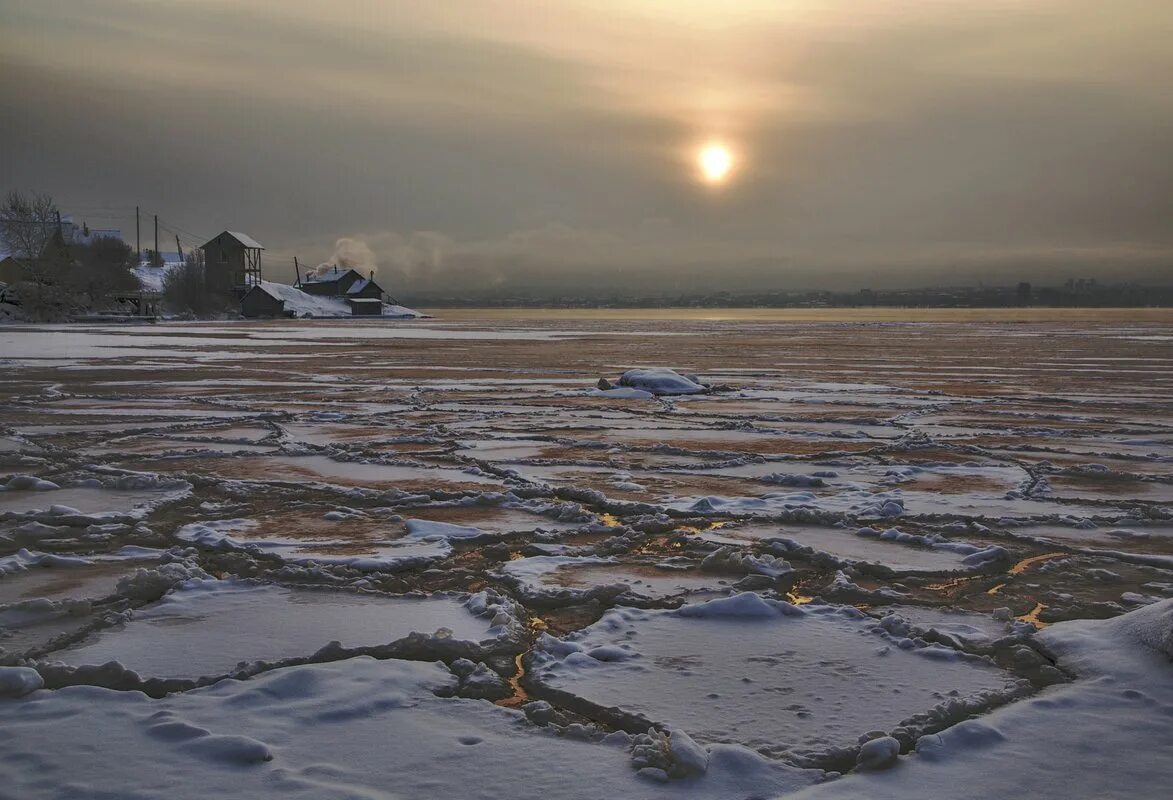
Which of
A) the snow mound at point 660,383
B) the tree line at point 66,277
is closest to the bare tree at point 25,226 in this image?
the tree line at point 66,277

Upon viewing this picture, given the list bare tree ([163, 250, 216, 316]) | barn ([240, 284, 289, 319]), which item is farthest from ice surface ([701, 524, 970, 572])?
barn ([240, 284, 289, 319])

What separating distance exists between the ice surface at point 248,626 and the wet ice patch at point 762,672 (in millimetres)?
504

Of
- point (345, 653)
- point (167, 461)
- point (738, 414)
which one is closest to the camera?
point (345, 653)

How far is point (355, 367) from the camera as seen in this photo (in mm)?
16828

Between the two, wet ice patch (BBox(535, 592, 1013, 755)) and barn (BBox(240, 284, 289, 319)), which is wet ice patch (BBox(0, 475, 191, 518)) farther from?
barn (BBox(240, 284, 289, 319))

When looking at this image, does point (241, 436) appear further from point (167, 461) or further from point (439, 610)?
point (439, 610)

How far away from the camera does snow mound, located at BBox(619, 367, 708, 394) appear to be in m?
12.0

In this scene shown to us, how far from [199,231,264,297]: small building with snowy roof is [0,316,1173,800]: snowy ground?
66.9 metres

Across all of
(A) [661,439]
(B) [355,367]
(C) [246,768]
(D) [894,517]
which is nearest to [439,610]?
(C) [246,768]

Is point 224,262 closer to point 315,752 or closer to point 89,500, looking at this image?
point 89,500

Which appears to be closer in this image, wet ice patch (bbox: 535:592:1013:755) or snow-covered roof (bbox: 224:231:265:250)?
wet ice patch (bbox: 535:592:1013:755)

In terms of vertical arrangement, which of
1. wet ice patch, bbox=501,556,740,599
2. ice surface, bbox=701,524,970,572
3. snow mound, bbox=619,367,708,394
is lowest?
wet ice patch, bbox=501,556,740,599

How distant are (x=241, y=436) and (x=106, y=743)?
5.83m

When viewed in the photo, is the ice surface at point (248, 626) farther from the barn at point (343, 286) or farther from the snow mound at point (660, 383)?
the barn at point (343, 286)
